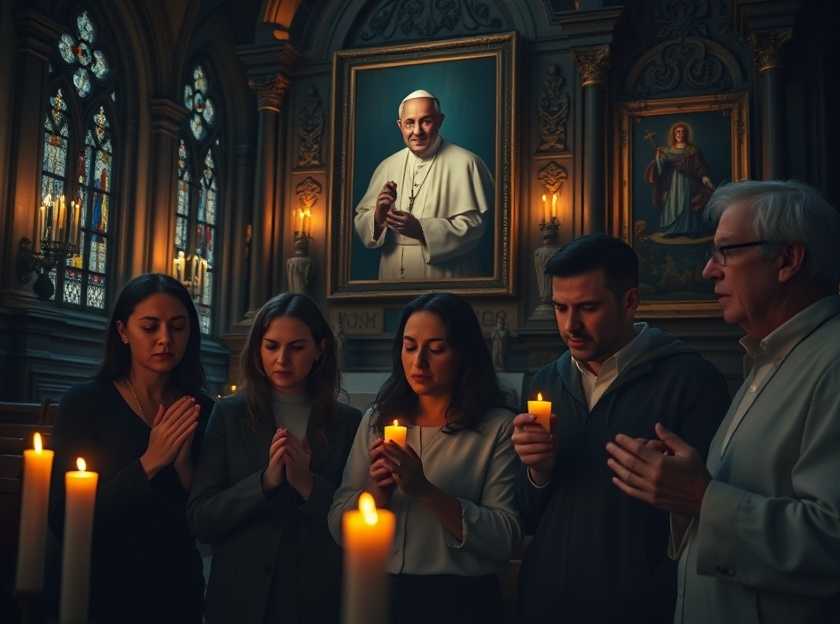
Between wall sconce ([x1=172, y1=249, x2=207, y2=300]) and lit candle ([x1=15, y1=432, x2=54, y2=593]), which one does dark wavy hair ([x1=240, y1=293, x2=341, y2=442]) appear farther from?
wall sconce ([x1=172, y1=249, x2=207, y2=300])

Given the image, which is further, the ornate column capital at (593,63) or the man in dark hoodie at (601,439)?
the ornate column capital at (593,63)

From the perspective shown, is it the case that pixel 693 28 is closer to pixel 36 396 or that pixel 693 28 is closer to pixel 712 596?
pixel 36 396

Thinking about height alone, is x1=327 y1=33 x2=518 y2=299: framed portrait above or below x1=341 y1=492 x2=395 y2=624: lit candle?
above

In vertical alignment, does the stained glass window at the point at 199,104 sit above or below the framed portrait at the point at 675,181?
above

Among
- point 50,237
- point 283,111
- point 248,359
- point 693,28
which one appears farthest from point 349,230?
point 248,359

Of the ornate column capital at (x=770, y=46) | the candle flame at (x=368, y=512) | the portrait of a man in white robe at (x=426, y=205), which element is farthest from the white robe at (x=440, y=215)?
the candle flame at (x=368, y=512)

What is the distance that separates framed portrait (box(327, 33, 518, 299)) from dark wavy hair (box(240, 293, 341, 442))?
291 inches

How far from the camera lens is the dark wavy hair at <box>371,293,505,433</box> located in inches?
109

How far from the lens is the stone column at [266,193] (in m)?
11.5

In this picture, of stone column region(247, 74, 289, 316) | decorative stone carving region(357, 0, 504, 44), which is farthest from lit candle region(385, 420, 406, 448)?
decorative stone carving region(357, 0, 504, 44)

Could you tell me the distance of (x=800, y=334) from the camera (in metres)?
2.02

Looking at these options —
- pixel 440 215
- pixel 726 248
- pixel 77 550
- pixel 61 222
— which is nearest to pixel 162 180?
pixel 61 222

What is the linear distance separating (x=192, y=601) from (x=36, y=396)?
27.2 feet

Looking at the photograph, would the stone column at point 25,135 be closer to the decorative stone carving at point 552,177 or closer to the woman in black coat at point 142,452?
the decorative stone carving at point 552,177
